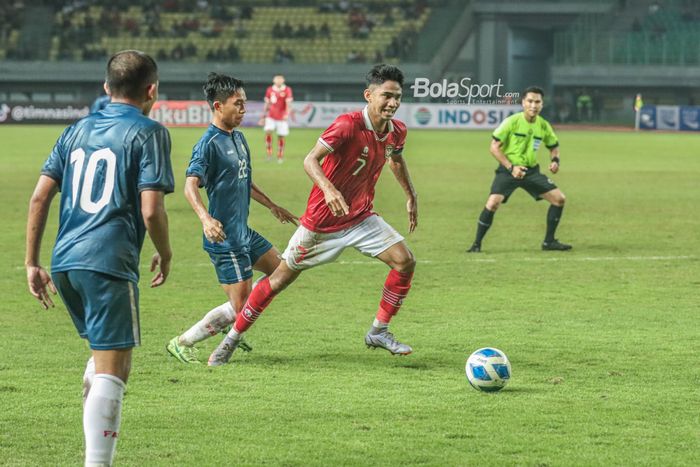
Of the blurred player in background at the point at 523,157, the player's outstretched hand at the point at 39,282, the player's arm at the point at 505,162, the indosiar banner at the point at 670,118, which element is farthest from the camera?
the indosiar banner at the point at 670,118

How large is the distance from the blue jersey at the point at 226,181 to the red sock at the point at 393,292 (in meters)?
1.09

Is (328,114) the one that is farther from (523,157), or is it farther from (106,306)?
(106,306)

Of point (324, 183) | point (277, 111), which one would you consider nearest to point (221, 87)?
point (324, 183)

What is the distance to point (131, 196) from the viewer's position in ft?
16.4

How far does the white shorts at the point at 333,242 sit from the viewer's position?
825 centimetres

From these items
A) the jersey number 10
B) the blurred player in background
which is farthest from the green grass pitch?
the jersey number 10

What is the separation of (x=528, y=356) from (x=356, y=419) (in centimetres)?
221

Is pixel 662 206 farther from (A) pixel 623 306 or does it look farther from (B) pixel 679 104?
(B) pixel 679 104

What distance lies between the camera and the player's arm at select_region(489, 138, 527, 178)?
47.3 ft

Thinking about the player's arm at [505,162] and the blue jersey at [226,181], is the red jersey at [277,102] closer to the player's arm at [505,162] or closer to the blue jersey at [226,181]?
the player's arm at [505,162]

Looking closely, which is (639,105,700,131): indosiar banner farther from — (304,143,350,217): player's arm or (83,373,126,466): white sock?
(83,373,126,466): white sock

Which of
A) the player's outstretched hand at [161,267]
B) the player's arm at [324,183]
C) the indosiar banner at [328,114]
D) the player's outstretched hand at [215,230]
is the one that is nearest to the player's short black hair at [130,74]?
the player's outstretched hand at [161,267]

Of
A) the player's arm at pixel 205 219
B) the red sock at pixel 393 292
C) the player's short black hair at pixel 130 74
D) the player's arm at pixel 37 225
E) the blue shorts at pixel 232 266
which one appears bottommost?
the red sock at pixel 393 292

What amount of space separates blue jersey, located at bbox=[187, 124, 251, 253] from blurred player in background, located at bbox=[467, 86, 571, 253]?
6891mm
